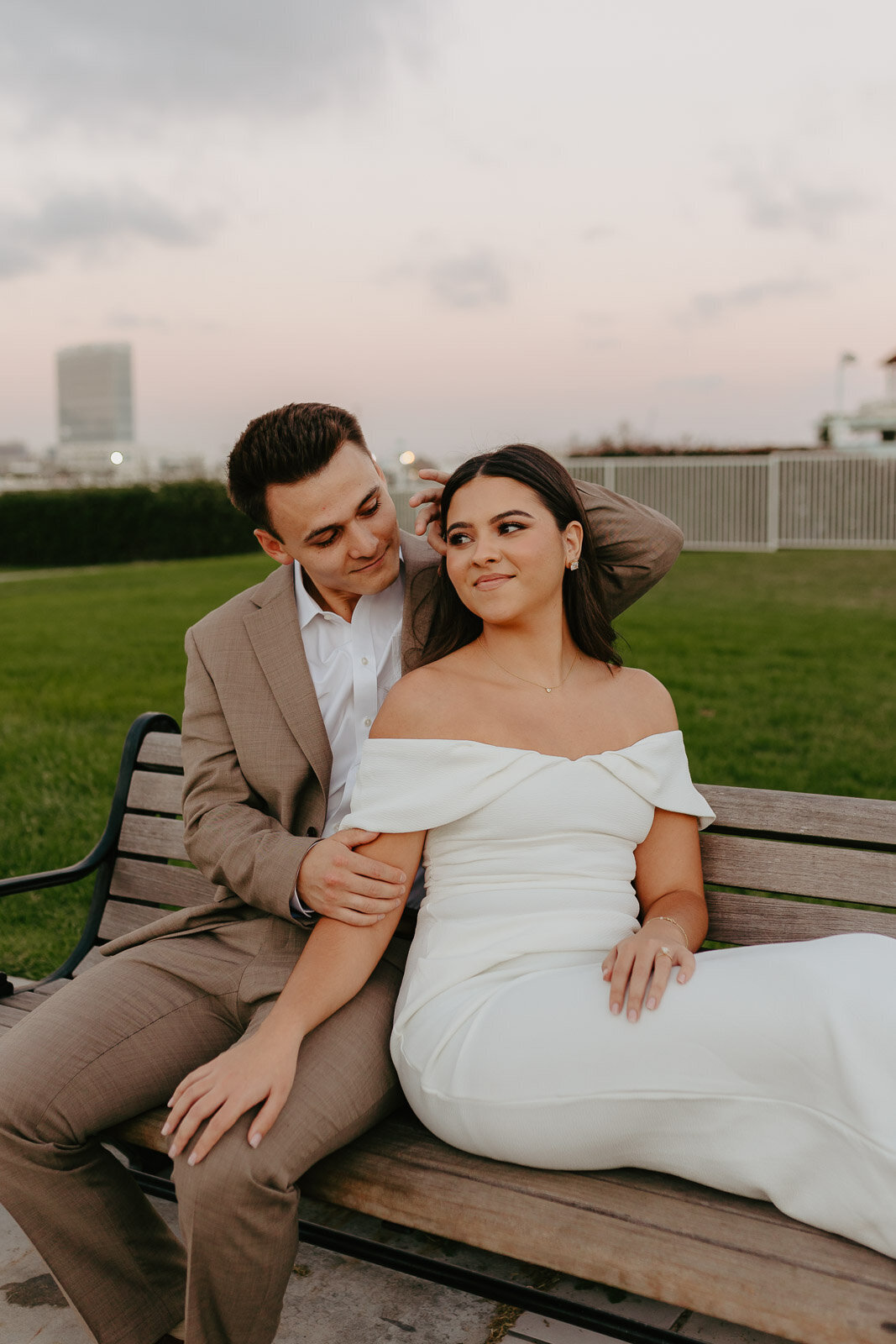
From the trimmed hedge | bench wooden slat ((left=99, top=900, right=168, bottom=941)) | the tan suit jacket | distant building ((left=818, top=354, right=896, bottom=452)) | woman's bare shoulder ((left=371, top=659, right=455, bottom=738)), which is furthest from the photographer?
distant building ((left=818, top=354, right=896, bottom=452))

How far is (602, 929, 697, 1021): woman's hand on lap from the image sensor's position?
1997mm

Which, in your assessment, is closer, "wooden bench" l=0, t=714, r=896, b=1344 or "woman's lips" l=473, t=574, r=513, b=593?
"wooden bench" l=0, t=714, r=896, b=1344

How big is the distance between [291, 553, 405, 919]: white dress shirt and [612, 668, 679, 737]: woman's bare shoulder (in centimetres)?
61

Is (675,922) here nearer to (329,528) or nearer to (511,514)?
(511,514)

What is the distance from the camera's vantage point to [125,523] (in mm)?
26391

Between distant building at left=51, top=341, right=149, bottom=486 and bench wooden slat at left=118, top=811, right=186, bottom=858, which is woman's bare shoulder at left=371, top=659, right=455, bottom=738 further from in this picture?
distant building at left=51, top=341, right=149, bottom=486

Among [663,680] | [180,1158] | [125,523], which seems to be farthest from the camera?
[125,523]

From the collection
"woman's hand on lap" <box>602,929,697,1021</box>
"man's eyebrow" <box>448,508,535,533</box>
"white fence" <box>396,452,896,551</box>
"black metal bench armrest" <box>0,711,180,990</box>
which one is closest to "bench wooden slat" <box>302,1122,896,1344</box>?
"woman's hand on lap" <box>602,929,697,1021</box>

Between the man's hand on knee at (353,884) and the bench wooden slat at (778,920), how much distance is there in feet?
2.79

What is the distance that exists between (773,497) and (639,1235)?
2337 cm

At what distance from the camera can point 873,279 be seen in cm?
2020

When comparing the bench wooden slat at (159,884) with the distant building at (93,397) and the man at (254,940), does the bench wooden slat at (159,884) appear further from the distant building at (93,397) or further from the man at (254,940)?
the distant building at (93,397)

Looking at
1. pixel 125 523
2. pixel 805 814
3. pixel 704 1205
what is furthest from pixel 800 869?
pixel 125 523

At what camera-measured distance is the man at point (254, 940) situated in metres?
1.97
